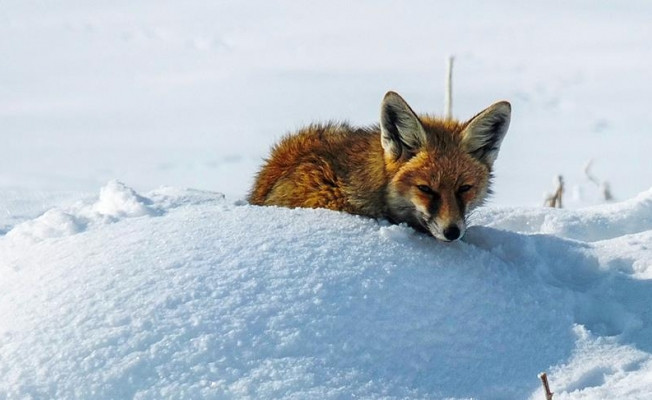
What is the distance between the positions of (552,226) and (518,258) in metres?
1.17

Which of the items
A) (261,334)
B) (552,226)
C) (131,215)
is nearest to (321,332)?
(261,334)

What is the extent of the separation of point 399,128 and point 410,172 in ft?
0.81

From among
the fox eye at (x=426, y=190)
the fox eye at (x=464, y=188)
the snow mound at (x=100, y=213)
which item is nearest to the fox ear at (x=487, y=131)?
the fox eye at (x=464, y=188)

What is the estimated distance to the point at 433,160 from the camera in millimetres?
4730

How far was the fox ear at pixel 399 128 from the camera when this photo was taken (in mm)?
4781

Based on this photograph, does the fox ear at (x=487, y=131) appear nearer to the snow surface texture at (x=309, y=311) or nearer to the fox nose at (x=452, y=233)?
the snow surface texture at (x=309, y=311)

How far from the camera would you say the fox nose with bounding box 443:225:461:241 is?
4.45 meters

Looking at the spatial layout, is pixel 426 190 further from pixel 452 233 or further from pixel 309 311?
pixel 309 311

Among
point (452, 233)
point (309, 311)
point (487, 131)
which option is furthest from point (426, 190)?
point (309, 311)

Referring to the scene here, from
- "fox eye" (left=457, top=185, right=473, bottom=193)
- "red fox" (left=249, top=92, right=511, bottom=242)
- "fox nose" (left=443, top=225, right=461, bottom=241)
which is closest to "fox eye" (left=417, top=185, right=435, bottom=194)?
"red fox" (left=249, top=92, right=511, bottom=242)

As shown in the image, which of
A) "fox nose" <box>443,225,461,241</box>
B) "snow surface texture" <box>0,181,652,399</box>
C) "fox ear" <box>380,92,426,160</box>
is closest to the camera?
"snow surface texture" <box>0,181,652,399</box>

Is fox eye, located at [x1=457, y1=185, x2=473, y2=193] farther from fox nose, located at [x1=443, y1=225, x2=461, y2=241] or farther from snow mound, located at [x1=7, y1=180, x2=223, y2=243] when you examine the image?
snow mound, located at [x1=7, y1=180, x2=223, y2=243]

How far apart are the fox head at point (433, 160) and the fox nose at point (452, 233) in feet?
0.33

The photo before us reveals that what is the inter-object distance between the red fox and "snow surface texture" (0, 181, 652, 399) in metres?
0.17
